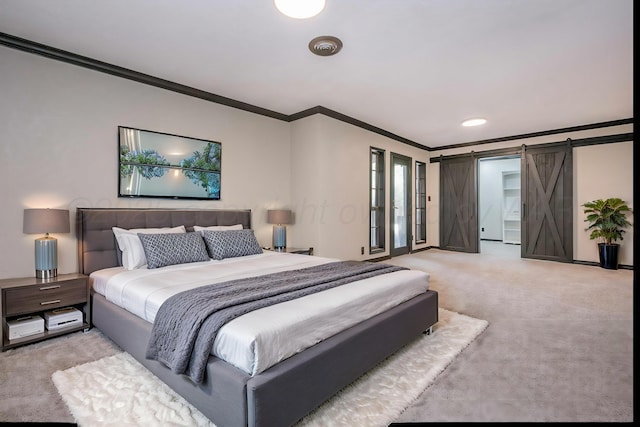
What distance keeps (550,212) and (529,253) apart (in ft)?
2.85

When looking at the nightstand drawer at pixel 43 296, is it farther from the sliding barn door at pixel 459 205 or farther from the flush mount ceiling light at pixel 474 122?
the sliding barn door at pixel 459 205

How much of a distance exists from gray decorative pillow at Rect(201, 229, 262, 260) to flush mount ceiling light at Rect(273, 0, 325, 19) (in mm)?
2223

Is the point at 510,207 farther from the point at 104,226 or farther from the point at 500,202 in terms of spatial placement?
the point at 104,226

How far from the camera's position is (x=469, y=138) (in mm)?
6625

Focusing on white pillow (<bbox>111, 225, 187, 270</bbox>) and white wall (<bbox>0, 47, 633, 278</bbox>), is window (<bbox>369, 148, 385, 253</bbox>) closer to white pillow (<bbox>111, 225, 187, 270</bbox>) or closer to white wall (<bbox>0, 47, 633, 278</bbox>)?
white wall (<bbox>0, 47, 633, 278</bbox>)

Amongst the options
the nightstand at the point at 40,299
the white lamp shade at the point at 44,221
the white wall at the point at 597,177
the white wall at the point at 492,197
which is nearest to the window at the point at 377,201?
the white wall at the point at 597,177

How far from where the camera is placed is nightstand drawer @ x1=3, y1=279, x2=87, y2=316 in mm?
2412

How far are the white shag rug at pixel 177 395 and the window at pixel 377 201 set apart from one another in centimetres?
349

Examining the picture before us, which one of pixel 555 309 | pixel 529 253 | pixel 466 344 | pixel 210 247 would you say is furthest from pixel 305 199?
pixel 529 253

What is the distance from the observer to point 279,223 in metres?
4.59

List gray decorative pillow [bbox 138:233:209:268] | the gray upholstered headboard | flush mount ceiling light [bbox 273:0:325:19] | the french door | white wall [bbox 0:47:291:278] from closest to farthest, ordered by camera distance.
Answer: flush mount ceiling light [bbox 273:0:325:19] < white wall [bbox 0:47:291:278] < gray decorative pillow [bbox 138:233:209:268] < the gray upholstered headboard < the french door

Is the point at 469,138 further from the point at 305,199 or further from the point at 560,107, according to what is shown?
the point at 305,199

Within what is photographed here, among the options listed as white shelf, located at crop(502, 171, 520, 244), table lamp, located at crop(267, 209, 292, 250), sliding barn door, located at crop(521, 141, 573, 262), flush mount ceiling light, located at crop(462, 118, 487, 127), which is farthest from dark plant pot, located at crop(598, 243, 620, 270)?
table lamp, located at crop(267, 209, 292, 250)

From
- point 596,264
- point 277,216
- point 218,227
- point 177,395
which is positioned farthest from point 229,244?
point 596,264
